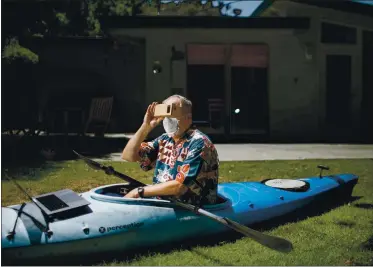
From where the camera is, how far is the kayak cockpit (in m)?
3.14

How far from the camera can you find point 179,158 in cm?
323

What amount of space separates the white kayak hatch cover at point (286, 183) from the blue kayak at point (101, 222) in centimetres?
41

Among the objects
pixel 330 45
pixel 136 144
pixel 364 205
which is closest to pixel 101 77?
pixel 136 144

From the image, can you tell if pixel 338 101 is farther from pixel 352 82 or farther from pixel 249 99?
pixel 249 99

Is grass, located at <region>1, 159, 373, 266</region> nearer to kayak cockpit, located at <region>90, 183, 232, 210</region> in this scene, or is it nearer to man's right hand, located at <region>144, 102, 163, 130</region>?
kayak cockpit, located at <region>90, 183, 232, 210</region>

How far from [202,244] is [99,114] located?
1875mm

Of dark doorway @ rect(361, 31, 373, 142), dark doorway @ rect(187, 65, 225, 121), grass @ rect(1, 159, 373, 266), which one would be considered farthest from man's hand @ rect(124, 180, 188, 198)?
dark doorway @ rect(361, 31, 373, 142)

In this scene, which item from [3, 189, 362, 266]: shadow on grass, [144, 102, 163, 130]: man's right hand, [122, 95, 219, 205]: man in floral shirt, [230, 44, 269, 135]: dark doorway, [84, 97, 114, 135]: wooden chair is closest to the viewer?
[3, 189, 362, 266]: shadow on grass

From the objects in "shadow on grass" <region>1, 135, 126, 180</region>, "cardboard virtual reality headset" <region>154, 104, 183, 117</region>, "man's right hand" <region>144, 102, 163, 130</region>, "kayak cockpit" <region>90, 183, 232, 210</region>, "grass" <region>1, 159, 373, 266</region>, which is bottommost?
"grass" <region>1, 159, 373, 266</region>

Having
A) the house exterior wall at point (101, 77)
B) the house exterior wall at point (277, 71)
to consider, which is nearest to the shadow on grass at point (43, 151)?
the house exterior wall at point (101, 77)

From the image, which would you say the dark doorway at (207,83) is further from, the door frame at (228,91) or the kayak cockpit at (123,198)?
the kayak cockpit at (123,198)

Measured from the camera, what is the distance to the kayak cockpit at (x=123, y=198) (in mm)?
3145

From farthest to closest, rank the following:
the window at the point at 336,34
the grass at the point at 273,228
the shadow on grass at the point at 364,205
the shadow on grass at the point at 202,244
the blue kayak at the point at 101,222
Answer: the window at the point at 336,34 < the shadow on grass at the point at 364,205 < the grass at the point at 273,228 < the shadow on grass at the point at 202,244 < the blue kayak at the point at 101,222

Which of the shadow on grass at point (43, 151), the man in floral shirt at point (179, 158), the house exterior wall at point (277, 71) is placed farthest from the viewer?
the house exterior wall at point (277, 71)
